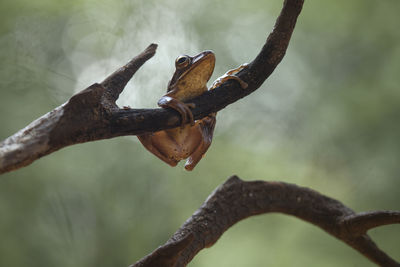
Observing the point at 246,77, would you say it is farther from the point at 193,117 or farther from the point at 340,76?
the point at 340,76

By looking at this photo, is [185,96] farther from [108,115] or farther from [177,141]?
[108,115]

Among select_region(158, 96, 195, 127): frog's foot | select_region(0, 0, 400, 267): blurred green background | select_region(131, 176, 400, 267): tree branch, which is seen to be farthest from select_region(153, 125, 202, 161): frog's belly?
select_region(0, 0, 400, 267): blurred green background

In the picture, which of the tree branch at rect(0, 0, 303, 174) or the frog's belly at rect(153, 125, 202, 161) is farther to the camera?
the frog's belly at rect(153, 125, 202, 161)

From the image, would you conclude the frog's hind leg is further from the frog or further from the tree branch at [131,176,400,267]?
the tree branch at [131,176,400,267]

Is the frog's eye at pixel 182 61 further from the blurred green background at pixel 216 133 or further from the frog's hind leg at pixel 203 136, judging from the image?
the blurred green background at pixel 216 133

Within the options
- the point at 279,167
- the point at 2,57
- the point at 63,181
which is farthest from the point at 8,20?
the point at 279,167

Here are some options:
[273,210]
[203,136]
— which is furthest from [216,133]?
[203,136]

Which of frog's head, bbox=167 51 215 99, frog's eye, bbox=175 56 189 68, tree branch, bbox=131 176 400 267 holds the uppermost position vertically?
frog's eye, bbox=175 56 189 68

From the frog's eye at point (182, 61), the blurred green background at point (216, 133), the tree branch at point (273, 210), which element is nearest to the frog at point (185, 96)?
the frog's eye at point (182, 61)
